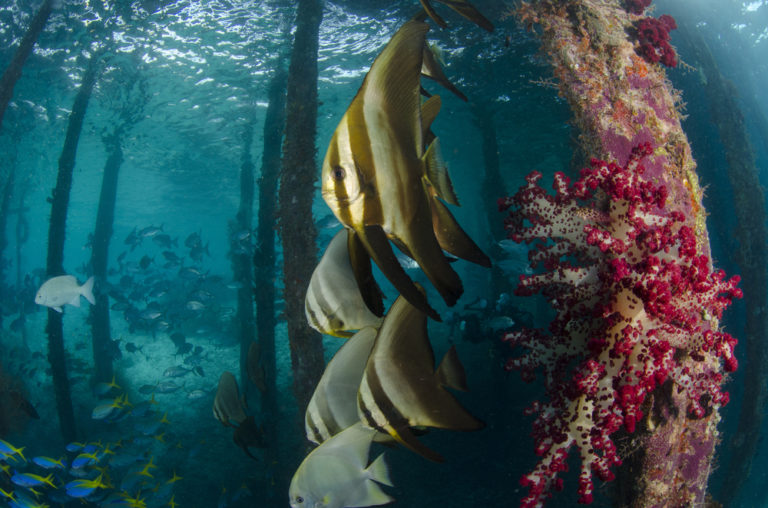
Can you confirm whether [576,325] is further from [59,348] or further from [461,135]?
[461,135]

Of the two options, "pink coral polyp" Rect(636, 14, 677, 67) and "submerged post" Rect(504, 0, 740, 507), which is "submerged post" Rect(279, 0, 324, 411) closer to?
"submerged post" Rect(504, 0, 740, 507)

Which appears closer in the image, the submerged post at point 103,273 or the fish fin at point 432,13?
the fish fin at point 432,13

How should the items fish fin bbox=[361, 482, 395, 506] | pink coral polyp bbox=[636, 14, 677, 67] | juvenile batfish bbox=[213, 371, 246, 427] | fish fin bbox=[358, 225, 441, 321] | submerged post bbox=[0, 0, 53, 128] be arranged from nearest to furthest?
1. fish fin bbox=[358, 225, 441, 321]
2. fish fin bbox=[361, 482, 395, 506]
3. pink coral polyp bbox=[636, 14, 677, 67]
4. juvenile batfish bbox=[213, 371, 246, 427]
5. submerged post bbox=[0, 0, 53, 128]

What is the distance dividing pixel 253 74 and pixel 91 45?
19.6ft

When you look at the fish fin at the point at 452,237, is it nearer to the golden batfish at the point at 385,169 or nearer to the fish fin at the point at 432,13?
the golden batfish at the point at 385,169

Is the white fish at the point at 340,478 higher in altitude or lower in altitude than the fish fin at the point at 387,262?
lower

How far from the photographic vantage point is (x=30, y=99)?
59.3ft

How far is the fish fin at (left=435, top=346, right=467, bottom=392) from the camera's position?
4.59 feet

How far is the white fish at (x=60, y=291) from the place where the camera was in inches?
299

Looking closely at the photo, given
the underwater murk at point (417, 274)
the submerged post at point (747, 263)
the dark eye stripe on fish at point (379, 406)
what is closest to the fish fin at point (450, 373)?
the underwater murk at point (417, 274)

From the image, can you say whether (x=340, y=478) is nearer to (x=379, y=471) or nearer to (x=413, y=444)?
(x=379, y=471)

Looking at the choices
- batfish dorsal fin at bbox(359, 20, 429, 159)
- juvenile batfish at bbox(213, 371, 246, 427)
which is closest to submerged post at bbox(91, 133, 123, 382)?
juvenile batfish at bbox(213, 371, 246, 427)

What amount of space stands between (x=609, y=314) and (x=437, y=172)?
1.84m

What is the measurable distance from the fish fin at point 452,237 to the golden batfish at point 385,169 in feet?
0.52
